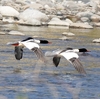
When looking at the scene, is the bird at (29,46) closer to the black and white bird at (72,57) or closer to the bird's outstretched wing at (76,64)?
the black and white bird at (72,57)

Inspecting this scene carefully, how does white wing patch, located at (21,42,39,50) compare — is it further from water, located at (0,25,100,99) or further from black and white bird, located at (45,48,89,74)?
water, located at (0,25,100,99)

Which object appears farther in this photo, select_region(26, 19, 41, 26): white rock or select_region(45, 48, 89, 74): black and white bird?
select_region(26, 19, 41, 26): white rock

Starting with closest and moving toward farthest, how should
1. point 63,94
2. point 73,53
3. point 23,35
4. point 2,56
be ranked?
1. point 63,94
2. point 73,53
3. point 2,56
4. point 23,35

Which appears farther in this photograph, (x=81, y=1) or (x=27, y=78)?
(x=81, y=1)

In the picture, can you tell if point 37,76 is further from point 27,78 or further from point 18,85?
point 18,85

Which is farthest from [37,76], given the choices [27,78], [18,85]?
[18,85]

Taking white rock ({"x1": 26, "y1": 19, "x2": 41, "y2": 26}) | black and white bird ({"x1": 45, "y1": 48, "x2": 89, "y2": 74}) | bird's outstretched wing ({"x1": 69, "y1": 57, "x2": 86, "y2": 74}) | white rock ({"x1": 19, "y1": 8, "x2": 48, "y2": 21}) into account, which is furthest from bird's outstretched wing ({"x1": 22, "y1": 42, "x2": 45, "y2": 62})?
white rock ({"x1": 19, "y1": 8, "x2": 48, "y2": 21})

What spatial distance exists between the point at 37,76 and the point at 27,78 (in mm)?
530

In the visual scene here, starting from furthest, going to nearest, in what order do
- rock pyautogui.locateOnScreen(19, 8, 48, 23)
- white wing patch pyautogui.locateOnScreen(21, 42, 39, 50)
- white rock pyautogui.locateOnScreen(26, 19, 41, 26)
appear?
rock pyautogui.locateOnScreen(19, 8, 48, 23), white rock pyautogui.locateOnScreen(26, 19, 41, 26), white wing patch pyautogui.locateOnScreen(21, 42, 39, 50)

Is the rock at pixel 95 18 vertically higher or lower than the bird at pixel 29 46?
lower

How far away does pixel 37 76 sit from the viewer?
16.0 metres

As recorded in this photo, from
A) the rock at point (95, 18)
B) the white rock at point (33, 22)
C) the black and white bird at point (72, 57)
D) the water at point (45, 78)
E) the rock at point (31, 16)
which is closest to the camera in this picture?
the water at point (45, 78)

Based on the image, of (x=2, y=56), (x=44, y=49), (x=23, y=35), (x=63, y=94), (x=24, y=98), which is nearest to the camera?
(x=24, y=98)

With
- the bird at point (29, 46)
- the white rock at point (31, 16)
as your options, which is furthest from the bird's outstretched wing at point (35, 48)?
the white rock at point (31, 16)
